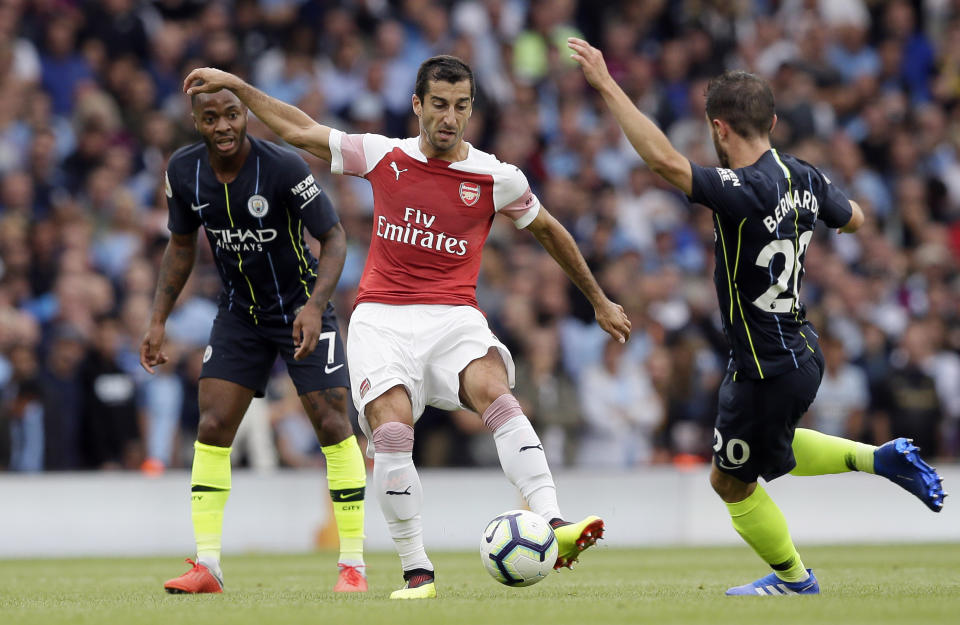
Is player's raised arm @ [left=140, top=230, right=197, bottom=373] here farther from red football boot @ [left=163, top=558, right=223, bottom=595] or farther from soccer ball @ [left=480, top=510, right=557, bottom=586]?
soccer ball @ [left=480, top=510, right=557, bottom=586]

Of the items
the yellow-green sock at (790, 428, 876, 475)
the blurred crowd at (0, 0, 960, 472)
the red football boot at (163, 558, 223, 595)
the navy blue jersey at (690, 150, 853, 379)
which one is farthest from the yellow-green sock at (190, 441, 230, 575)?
the blurred crowd at (0, 0, 960, 472)

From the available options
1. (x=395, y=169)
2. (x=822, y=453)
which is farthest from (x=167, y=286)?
(x=822, y=453)

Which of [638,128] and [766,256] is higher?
[638,128]

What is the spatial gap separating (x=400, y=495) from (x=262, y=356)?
5.32 feet

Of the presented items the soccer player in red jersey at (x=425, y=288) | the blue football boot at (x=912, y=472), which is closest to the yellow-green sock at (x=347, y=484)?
the soccer player in red jersey at (x=425, y=288)

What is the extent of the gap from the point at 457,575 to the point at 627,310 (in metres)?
5.77

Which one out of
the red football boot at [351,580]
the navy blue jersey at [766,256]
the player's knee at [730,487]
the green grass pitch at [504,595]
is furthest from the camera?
the red football boot at [351,580]

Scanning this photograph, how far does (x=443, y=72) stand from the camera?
6852mm

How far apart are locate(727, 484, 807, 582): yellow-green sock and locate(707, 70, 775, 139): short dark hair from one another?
1725 millimetres

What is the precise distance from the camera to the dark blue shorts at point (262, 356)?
312 inches

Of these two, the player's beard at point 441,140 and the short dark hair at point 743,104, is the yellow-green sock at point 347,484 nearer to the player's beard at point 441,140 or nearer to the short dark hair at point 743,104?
the player's beard at point 441,140

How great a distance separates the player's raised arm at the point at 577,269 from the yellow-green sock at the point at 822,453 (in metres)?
1.00

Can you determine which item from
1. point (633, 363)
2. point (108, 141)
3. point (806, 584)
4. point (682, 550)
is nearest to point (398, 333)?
point (806, 584)

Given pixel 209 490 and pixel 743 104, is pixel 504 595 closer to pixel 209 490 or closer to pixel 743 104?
pixel 209 490
